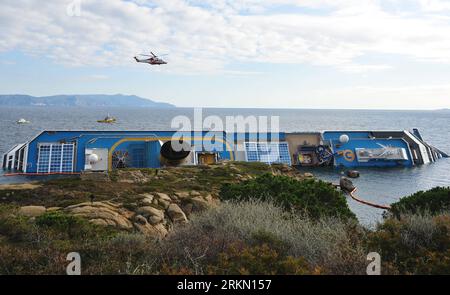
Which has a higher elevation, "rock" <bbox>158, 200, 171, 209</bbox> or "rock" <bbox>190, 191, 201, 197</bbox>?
"rock" <bbox>190, 191, 201, 197</bbox>

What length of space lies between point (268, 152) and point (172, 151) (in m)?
12.8

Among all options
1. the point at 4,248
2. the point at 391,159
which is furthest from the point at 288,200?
the point at 391,159

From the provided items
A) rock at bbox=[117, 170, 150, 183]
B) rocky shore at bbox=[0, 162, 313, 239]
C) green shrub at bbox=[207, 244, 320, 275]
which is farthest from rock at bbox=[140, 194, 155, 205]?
green shrub at bbox=[207, 244, 320, 275]

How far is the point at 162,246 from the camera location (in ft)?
27.7

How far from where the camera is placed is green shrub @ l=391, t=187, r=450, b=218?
48.5ft

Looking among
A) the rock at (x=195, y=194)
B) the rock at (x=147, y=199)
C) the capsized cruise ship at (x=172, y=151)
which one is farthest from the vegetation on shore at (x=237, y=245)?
the capsized cruise ship at (x=172, y=151)

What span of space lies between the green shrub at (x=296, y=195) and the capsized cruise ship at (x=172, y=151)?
22671mm

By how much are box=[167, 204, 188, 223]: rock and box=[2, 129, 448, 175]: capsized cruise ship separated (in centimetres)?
2154

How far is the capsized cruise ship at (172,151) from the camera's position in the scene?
40.1 m

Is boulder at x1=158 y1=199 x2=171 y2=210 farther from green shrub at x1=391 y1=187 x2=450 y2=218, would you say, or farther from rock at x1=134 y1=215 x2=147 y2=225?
green shrub at x1=391 y1=187 x2=450 y2=218

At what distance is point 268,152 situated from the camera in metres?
46.8
